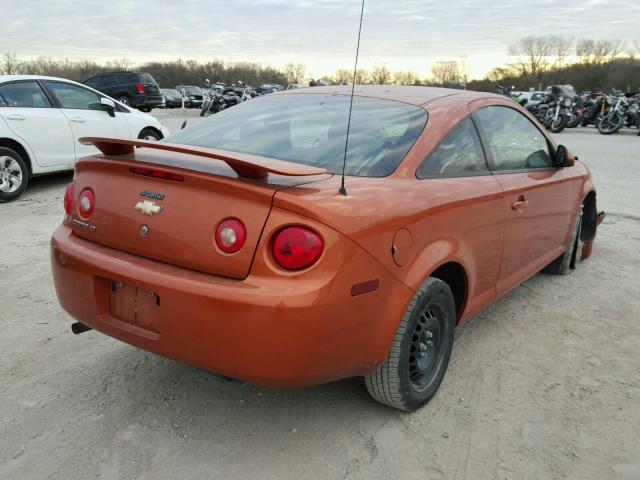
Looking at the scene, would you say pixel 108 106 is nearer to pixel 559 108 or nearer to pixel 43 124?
pixel 43 124

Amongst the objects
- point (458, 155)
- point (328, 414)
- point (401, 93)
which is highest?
point (401, 93)

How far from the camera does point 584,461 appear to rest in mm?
2404

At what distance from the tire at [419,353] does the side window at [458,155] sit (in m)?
0.56

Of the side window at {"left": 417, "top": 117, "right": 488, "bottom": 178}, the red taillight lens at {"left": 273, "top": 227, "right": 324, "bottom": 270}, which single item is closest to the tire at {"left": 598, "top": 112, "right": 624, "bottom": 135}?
the side window at {"left": 417, "top": 117, "right": 488, "bottom": 178}

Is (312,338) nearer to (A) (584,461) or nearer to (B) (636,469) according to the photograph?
(A) (584,461)

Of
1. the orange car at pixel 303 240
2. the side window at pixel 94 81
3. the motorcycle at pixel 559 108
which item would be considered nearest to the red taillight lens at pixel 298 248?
the orange car at pixel 303 240

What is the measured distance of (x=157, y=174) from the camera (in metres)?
2.37

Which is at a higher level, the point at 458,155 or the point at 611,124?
the point at 458,155

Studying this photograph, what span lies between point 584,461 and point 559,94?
18.4 metres

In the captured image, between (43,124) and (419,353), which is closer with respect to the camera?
(419,353)

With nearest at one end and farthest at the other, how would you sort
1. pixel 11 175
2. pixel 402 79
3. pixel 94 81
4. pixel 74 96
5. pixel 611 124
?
pixel 11 175 → pixel 74 96 → pixel 402 79 → pixel 611 124 → pixel 94 81

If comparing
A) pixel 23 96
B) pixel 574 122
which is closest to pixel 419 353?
pixel 23 96

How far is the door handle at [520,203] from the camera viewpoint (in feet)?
10.8

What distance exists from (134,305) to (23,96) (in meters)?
6.17
